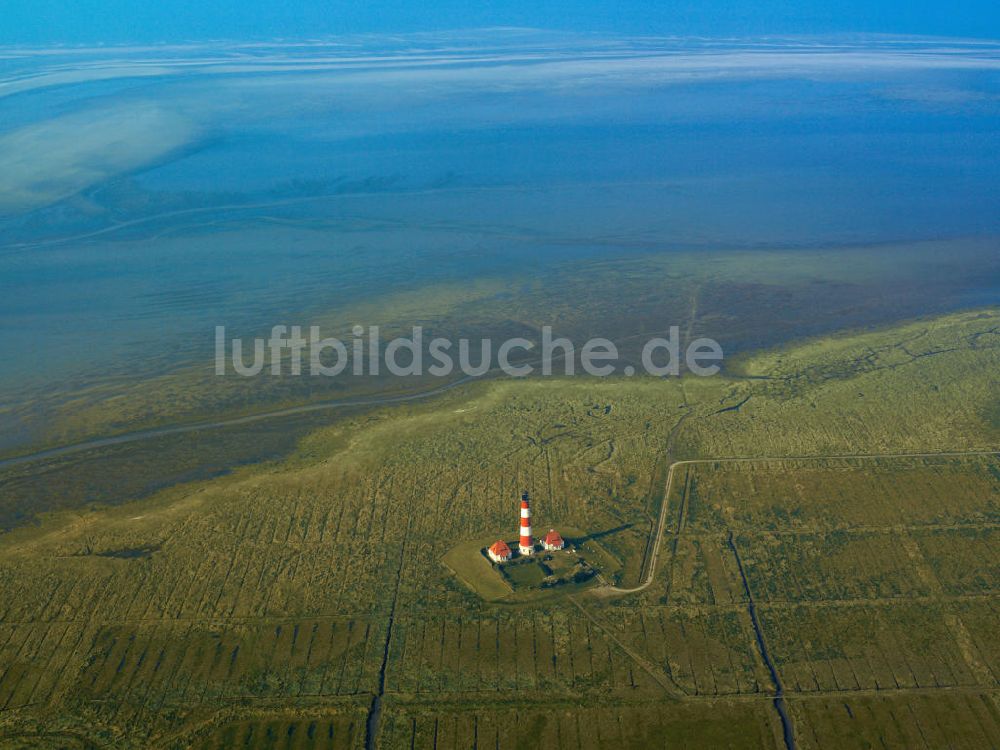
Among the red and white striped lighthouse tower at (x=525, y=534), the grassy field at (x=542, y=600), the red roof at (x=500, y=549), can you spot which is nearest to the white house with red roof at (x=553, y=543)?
the red and white striped lighthouse tower at (x=525, y=534)

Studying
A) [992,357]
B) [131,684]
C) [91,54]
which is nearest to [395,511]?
[131,684]

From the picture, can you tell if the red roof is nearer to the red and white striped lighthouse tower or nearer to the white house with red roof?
the red and white striped lighthouse tower

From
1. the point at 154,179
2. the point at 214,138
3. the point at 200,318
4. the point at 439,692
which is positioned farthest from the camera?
the point at 214,138

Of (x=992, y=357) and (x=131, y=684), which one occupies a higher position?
(x=131, y=684)

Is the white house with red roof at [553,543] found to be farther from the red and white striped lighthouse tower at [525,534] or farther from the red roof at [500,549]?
the red roof at [500,549]

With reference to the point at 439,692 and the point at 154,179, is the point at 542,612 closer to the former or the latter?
the point at 439,692

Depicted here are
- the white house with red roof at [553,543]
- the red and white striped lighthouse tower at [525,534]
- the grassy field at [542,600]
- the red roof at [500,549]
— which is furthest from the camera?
the white house with red roof at [553,543]

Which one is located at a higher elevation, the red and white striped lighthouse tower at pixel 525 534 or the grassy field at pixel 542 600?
the red and white striped lighthouse tower at pixel 525 534

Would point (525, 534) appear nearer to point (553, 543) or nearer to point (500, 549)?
point (500, 549)
